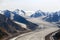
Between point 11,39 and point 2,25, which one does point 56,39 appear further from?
point 2,25

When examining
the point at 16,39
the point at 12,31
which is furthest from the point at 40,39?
the point at 12,31

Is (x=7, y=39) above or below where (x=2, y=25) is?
below

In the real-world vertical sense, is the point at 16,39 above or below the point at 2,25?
below

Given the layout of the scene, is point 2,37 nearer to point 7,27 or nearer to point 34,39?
point 34,39

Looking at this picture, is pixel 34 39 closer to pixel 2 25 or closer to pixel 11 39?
pixel 11 39

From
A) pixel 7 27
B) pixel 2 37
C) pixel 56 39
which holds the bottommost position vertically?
pixel 56 39

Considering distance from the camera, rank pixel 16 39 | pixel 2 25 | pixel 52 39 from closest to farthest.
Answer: pixel 52 39 → pixel 16 39 → pixel 2 25

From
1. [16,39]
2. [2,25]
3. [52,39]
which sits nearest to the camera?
[52,39]

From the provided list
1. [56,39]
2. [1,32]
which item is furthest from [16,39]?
[56,39]

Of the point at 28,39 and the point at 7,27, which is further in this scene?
the point at 7,27

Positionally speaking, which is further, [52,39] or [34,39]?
[34,39]
